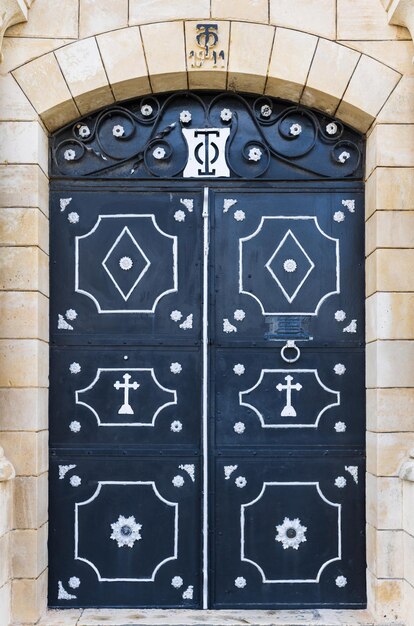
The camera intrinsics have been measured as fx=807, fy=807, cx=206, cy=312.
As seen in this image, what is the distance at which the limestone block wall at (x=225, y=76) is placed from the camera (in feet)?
16.4

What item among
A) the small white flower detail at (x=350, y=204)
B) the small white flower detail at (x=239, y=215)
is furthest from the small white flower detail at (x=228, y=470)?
the small white flower detail at (x=350, y=204)

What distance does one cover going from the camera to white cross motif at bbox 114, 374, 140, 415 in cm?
530

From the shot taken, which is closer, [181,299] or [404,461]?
[404,461]

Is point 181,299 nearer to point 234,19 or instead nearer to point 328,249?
point 328,249

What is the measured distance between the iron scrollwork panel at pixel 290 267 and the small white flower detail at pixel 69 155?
0.99m

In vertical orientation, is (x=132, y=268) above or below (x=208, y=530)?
above

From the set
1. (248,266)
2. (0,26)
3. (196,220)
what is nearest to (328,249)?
(248,266)

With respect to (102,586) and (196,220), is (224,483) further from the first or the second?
(196,220)

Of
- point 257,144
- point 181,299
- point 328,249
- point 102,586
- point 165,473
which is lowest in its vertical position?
point 102,586

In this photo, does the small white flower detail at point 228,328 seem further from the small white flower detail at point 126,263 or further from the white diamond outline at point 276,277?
the small white flower detail at point 126,263

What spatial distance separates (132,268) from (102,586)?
2.08m

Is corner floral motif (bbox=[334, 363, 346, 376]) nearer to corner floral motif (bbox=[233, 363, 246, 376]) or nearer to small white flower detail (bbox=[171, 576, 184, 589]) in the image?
corner floral motif (bbox=[233, 363, 246, 376])

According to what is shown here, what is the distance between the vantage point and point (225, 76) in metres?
5.21

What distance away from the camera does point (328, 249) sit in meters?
5.36
